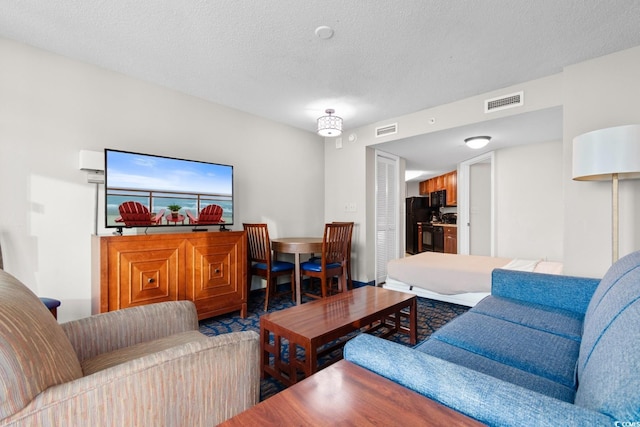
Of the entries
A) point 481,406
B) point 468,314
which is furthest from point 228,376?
point 468,314

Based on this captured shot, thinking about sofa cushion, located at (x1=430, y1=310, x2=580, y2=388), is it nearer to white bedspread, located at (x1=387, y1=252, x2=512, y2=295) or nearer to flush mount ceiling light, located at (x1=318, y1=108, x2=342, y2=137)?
white bedspread, located at (x1=387, y1=252, x2=512, y2=295)

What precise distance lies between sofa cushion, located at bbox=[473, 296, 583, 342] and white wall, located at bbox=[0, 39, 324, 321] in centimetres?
309

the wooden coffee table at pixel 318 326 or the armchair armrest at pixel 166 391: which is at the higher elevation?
the armchair armrest at pixel 166 391

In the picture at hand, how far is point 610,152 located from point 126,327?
3030 millimetres

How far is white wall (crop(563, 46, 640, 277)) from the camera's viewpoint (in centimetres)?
222

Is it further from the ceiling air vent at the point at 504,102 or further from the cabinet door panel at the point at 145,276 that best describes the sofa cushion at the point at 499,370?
the ceiling air vent at the point at 504,102

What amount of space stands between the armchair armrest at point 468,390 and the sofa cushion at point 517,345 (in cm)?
52

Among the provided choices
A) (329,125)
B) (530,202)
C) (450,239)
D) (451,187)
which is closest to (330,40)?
(329,125)

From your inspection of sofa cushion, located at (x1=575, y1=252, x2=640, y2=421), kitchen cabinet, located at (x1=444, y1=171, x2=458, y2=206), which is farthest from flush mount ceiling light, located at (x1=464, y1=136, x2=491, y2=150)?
sofa cushion, located at (x1=575, y1=252, x2=640, y2=421)

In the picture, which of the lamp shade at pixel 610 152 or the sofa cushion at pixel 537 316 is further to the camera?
the lamp shade at pixel 610 152

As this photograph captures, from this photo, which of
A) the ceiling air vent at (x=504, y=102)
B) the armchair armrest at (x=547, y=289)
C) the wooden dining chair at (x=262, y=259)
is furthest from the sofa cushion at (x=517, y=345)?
the ceiling air vent at (x=504, y=102)

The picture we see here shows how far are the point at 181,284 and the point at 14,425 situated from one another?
6.22ft

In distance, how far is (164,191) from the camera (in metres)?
2.66

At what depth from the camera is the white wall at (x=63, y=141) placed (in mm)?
2160
